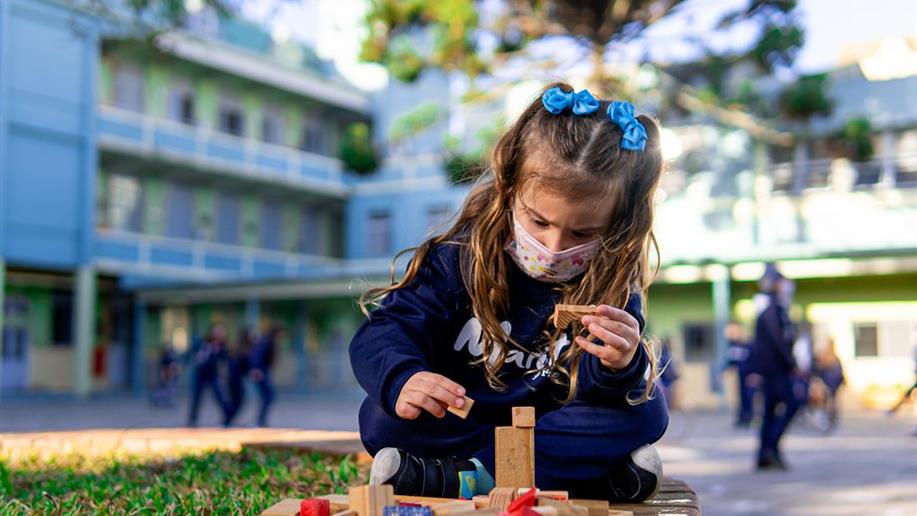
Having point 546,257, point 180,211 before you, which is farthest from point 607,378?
point 180,211

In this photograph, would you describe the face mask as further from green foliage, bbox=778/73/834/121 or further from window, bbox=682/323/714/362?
window, bbox=682/323/714/362

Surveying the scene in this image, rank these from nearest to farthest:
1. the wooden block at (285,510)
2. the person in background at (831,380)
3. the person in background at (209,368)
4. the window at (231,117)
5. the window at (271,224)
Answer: the wooden block at (285,510) < the person in background at (209,368) < the person in background at (831,380) < the window at (231,117) < the window at (271,224)

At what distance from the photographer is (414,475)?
7.54 ft

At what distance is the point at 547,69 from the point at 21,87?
1306 cm

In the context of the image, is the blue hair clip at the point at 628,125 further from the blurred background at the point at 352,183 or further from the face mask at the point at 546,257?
the blurred background at the point at 352,183

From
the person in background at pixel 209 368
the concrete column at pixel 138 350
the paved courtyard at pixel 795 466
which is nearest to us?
the paved courtyard at pixel 795 466

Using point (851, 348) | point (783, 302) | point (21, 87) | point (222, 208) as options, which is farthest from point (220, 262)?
point (783, 302)

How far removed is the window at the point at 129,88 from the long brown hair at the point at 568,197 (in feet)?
82.5

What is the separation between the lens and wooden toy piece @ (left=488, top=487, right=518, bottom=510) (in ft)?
6.21

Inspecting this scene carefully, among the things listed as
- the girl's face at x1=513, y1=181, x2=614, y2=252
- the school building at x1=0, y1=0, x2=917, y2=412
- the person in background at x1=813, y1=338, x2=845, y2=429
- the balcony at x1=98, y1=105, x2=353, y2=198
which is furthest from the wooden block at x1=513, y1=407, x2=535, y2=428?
the balcony at x1=98, y1=105, x2=353, y2=198

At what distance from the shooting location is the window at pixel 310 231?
31953 millimetres

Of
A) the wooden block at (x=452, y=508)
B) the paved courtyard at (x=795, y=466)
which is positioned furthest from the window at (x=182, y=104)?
the wooden block at (x=452, y=508)

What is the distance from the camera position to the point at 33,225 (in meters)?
23.4

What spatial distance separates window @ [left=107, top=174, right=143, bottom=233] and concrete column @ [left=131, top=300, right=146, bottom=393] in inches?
83.1
